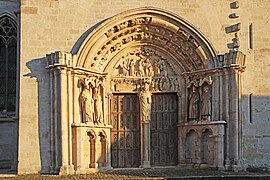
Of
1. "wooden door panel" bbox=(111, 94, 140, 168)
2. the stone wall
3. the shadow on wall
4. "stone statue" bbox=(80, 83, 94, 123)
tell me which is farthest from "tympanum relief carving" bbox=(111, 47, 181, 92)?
the stone wall

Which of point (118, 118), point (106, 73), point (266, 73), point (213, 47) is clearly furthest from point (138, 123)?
point (266, 73)

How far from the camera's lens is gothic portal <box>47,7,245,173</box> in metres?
12.0

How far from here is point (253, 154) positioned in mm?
12648

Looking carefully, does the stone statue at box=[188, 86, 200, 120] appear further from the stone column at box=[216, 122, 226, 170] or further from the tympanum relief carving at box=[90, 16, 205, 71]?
the stone column at box=[216, 122, 226, 170]

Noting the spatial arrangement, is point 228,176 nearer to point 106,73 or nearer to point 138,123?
point 138,123

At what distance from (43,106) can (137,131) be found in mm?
2837

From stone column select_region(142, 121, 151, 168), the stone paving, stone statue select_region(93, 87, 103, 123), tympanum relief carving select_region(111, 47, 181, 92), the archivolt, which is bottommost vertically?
the stone paving

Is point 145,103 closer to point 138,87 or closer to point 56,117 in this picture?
point 138,87

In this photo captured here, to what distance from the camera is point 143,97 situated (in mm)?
13148

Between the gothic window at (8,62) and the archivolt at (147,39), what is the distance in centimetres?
309

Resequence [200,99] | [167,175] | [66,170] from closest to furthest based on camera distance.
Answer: [167,175] → [66,170] → [200,99]

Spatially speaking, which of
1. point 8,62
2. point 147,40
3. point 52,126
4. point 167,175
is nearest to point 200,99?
point 147,40

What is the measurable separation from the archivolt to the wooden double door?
1.19 m

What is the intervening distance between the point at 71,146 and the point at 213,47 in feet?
15.3
